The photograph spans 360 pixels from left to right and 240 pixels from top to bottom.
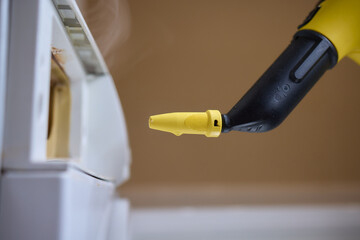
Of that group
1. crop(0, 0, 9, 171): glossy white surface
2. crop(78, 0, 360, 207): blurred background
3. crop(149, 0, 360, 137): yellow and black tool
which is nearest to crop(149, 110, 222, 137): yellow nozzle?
crop(149, 0, 360, 137): yellow and black tool

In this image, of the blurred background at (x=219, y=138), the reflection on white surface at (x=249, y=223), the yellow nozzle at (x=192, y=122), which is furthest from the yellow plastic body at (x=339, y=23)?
the reflection on white surface at (x=249, y=223)

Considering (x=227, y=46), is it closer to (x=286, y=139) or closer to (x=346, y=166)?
(x=286, y=139)

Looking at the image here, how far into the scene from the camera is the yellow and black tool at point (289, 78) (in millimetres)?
263

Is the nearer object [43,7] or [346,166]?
[43,7]

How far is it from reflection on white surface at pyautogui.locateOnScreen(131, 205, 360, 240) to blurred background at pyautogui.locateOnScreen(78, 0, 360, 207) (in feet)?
0.08

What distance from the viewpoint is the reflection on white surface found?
0.74 meters

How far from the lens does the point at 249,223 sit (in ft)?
2.50

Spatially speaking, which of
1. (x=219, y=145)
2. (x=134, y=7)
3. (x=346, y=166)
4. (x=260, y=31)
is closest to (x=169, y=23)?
(x=134, y=7)

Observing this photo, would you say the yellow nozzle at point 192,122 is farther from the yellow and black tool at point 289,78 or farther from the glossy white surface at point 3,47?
the glossy white surface at point 3,47

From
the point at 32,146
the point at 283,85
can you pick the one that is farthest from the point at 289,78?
the point at 32,146

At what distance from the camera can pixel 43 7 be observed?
0.21 meters

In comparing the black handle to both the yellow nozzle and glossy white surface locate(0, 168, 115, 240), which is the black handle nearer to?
the yellow nozzle

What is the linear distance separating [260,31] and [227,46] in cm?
9

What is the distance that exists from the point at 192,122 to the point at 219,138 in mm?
530
